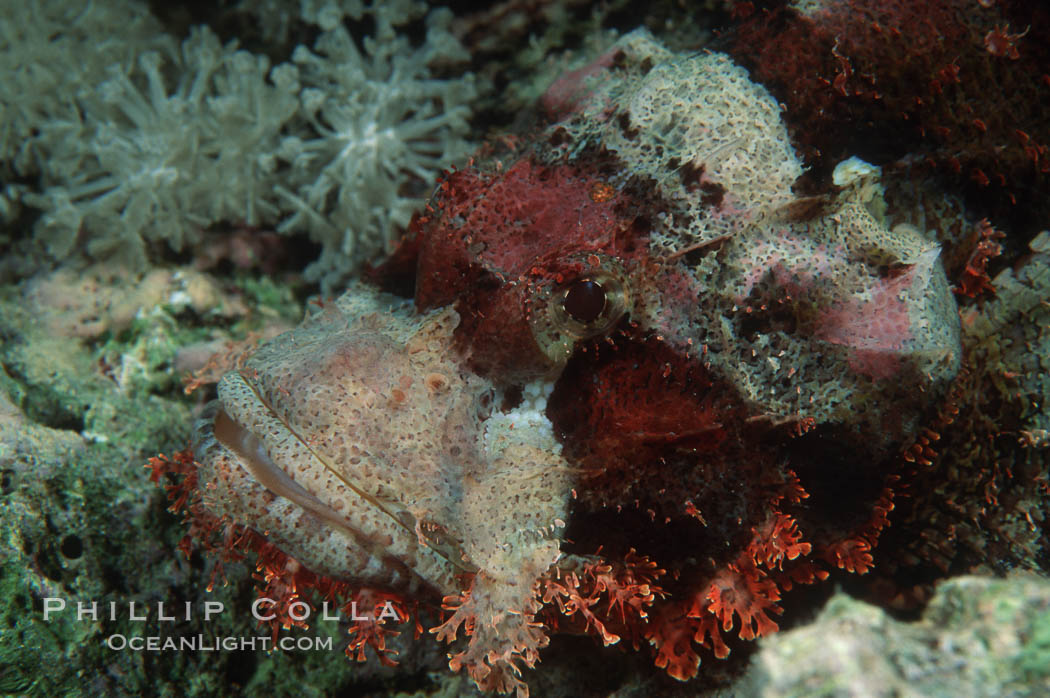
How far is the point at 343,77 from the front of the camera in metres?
4.51

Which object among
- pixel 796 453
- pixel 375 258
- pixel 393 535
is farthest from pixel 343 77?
pixel 796 453

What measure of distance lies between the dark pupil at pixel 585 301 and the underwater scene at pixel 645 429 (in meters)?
0.01

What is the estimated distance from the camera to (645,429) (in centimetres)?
246

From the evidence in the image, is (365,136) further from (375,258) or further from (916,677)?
(916,677)

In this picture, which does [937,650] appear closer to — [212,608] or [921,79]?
[921,79]

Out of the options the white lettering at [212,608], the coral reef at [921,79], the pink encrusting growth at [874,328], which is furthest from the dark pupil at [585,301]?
the white lettering at [212,608]

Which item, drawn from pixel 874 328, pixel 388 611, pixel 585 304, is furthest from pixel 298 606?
pixel 874 328

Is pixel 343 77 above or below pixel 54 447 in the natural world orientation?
above

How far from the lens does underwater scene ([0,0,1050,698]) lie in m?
2.43

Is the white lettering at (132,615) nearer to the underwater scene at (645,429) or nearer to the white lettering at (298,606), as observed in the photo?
the underwater scene at (645,429)

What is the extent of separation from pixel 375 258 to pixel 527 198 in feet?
6.95

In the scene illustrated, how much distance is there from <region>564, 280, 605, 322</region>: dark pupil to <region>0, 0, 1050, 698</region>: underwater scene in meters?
0.01

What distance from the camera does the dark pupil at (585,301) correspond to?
2.39 metres

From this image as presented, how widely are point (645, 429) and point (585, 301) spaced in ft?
1.74
